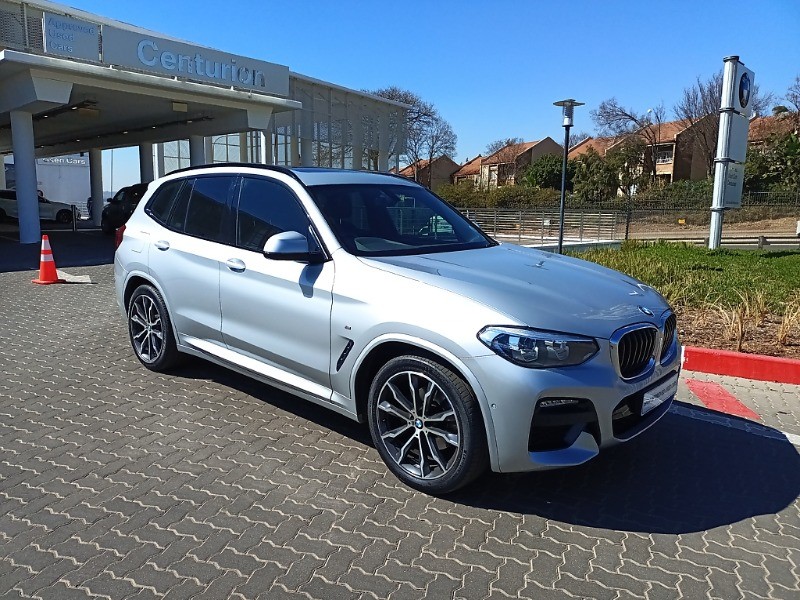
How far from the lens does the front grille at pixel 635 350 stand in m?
3.30


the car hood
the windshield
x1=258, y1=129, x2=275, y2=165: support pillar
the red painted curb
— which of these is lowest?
the red painted curb

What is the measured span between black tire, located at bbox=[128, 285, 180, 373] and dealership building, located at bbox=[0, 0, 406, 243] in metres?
13.5

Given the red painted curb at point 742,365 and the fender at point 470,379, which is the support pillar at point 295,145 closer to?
the red painted curb at point 742,365

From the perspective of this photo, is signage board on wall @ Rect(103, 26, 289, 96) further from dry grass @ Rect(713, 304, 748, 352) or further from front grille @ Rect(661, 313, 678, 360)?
front grille @ Rect(661, 313, 678, 360)

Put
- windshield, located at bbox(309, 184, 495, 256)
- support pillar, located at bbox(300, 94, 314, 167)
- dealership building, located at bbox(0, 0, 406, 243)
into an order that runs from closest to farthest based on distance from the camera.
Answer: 1. windshield, located at bbox(309, 184, 495, 256)
2. dealership building, located at bbox(0, 0, 406, 243)
3. support pillar, located at bbox(300, 94, 314, 167)

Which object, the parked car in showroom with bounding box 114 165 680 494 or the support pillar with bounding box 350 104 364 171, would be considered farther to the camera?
the support pillar with bounding box 350 104 364 171

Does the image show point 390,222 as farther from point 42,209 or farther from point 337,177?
point 42,209

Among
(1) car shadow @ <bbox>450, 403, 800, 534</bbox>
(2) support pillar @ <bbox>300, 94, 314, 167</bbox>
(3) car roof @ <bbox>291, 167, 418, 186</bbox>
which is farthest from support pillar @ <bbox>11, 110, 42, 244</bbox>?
(1) car shadow @ <bbox>450, 403, 800, 534</bbox>

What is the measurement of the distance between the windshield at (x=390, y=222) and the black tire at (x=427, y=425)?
87 centimetres

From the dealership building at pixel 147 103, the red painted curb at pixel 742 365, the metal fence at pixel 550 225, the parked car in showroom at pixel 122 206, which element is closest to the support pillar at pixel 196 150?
the dealership building at pixel 147 103

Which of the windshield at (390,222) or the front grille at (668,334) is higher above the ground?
the windshield at (390,222)

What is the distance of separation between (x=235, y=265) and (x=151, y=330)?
4.88 ft

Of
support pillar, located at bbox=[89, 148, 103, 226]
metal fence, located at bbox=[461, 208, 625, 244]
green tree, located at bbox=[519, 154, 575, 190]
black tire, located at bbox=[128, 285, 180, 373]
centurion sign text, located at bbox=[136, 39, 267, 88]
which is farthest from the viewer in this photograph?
green tree, located at bbox=[519, 154, 575, 190]

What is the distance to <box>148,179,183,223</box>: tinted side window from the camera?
5371 mm
